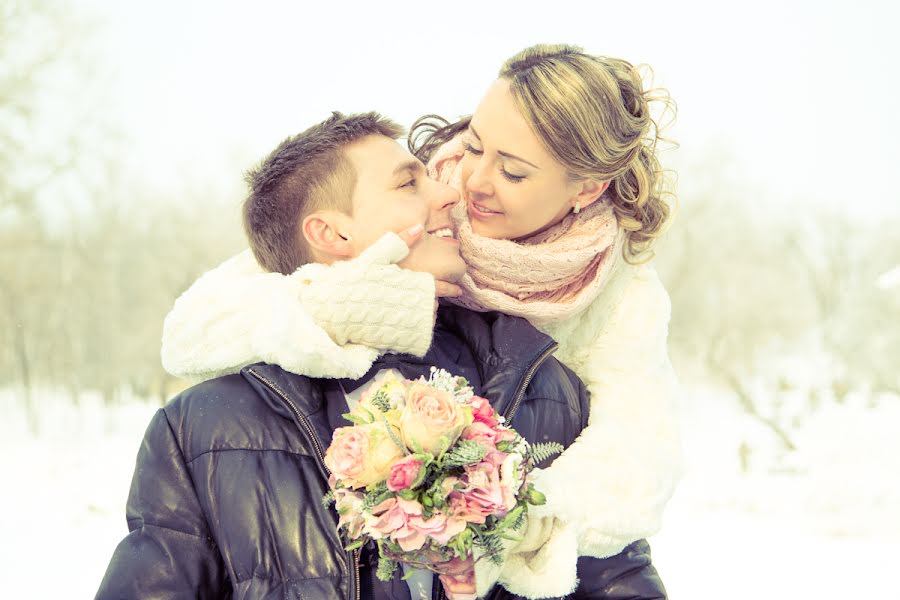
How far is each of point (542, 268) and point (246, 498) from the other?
2.64 feet

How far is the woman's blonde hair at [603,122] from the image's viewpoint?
7.13 feet

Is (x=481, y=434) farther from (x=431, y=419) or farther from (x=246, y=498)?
(x=246, y=498)

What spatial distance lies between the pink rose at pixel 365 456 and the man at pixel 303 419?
27cm

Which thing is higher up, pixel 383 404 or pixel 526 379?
pixel 383 404

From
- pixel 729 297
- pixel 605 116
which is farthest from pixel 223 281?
pixel 729 297

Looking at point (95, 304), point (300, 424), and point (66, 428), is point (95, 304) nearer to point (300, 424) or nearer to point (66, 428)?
point (66, 428)

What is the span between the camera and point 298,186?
2.09m

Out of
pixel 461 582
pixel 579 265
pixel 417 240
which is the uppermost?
pixel 417 240

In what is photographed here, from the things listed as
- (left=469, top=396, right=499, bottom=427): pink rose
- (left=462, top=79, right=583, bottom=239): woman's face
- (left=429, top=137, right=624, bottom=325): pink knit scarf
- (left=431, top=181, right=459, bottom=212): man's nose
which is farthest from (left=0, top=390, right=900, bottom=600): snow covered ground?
(left=469, top=396, right=499, bottom=427): pink rose

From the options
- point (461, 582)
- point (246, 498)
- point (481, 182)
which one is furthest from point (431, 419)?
point (481, 182)

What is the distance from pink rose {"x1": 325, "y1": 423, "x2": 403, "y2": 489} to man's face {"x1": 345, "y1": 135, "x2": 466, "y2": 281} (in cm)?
50

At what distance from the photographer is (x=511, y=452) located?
1.59 metres

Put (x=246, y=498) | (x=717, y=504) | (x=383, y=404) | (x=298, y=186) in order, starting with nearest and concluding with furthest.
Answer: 1. (x=383, y=404)
2. (x=246, y=498)
3. (x=298, y=186)
4. (x=717, y=504)

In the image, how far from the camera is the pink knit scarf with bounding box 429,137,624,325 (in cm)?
219
